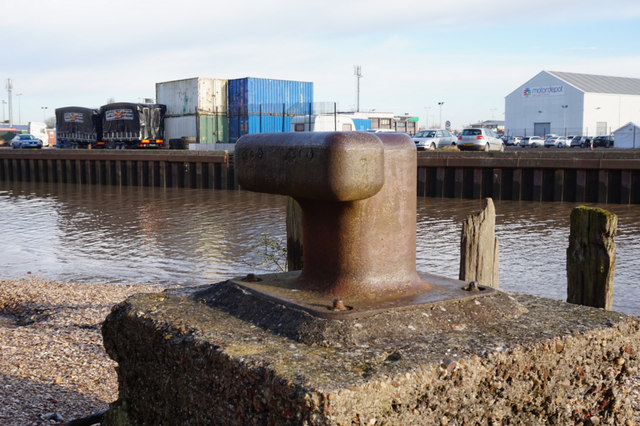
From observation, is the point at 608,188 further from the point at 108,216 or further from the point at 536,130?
the point at 536,130

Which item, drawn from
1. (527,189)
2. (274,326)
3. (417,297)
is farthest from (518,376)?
(527,189)

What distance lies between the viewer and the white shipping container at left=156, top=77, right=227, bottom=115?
4072 cm

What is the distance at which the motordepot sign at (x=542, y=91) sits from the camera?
262ft

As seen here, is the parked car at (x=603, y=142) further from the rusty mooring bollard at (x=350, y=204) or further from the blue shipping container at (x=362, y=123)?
the rusty mooring bollard at (x=350, y=204)

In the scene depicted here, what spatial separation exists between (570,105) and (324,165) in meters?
82.1

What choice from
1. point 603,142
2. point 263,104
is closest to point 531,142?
point 603,142

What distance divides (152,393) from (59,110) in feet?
151

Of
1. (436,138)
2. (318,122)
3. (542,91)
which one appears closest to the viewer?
(318,122)

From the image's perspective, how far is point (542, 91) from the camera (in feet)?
268

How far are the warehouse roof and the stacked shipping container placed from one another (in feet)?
167

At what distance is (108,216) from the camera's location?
2145 centimetres

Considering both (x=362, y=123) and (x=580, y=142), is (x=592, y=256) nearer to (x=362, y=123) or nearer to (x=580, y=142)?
(x=362, y=123)

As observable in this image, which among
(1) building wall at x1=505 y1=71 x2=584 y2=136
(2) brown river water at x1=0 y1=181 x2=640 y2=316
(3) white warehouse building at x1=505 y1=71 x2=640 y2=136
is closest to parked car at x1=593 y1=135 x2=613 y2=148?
(3) white warehouse building at x1=505 y1=71 x2=640 y2=136

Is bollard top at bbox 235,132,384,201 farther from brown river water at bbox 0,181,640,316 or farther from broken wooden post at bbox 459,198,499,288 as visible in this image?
brown river water at bbox 0,181,640,316
